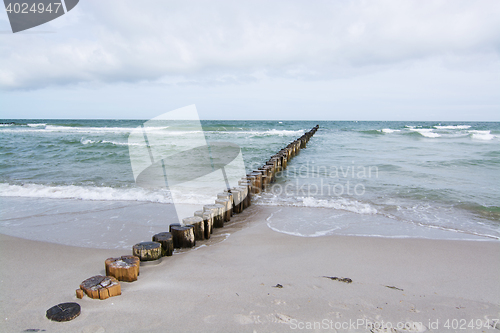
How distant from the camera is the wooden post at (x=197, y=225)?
3.55m

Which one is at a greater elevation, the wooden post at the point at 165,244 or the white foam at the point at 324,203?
the wooden post at the point at 165,244

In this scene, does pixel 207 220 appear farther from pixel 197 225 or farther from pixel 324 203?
pixel 324 203

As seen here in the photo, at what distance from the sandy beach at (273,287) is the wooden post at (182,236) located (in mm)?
121

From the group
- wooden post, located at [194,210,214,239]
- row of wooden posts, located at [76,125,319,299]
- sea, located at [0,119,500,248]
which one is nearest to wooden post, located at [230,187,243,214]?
row of wooden posts, located at [76,125,319,299]

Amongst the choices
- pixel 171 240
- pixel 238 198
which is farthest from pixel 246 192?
pixel 171 240

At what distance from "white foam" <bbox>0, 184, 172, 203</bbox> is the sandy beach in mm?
2177

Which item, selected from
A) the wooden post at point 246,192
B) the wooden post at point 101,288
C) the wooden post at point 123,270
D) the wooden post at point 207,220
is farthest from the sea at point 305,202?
the wooden post at point 101,288

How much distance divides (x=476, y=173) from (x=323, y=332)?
9156mm

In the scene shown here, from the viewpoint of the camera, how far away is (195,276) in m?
2.62

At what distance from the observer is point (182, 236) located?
3.31 meters

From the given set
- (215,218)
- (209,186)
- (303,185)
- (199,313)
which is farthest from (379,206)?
(199,313)

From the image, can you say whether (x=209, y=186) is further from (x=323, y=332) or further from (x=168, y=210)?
(x=323, y=332)

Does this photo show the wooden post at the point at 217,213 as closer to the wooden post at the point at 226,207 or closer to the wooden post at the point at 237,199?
the wooden post at the point at 226,207

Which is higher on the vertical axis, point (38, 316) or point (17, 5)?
point (17, 5)
